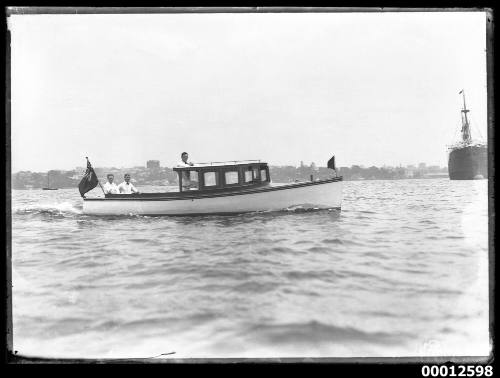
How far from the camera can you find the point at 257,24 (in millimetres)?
5043

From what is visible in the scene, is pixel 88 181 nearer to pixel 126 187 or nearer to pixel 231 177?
pixel 126 187

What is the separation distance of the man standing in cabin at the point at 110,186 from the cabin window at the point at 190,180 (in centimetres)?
152

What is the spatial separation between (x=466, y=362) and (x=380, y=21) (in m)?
4.99

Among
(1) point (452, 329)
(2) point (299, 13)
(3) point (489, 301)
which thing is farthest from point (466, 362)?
(2) point (299, 13)

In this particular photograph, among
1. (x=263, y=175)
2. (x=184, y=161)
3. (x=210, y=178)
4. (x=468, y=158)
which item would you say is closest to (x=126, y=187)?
(x=184, y=161)

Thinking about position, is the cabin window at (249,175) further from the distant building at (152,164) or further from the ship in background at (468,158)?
the ship in background at (468,158)

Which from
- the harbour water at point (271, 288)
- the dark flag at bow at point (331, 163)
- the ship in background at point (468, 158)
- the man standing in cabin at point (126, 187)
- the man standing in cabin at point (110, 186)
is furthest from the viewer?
the man standing in cabin at point (126, 187)

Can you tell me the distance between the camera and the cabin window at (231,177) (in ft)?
28.6

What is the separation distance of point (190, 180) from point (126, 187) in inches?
63.8

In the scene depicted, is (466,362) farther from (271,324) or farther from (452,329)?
(271,324)

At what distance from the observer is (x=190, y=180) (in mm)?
8352

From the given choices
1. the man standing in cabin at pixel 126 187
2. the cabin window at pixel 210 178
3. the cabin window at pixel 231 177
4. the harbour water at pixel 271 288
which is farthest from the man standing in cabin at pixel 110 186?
the cabin window at pixel 231 177
